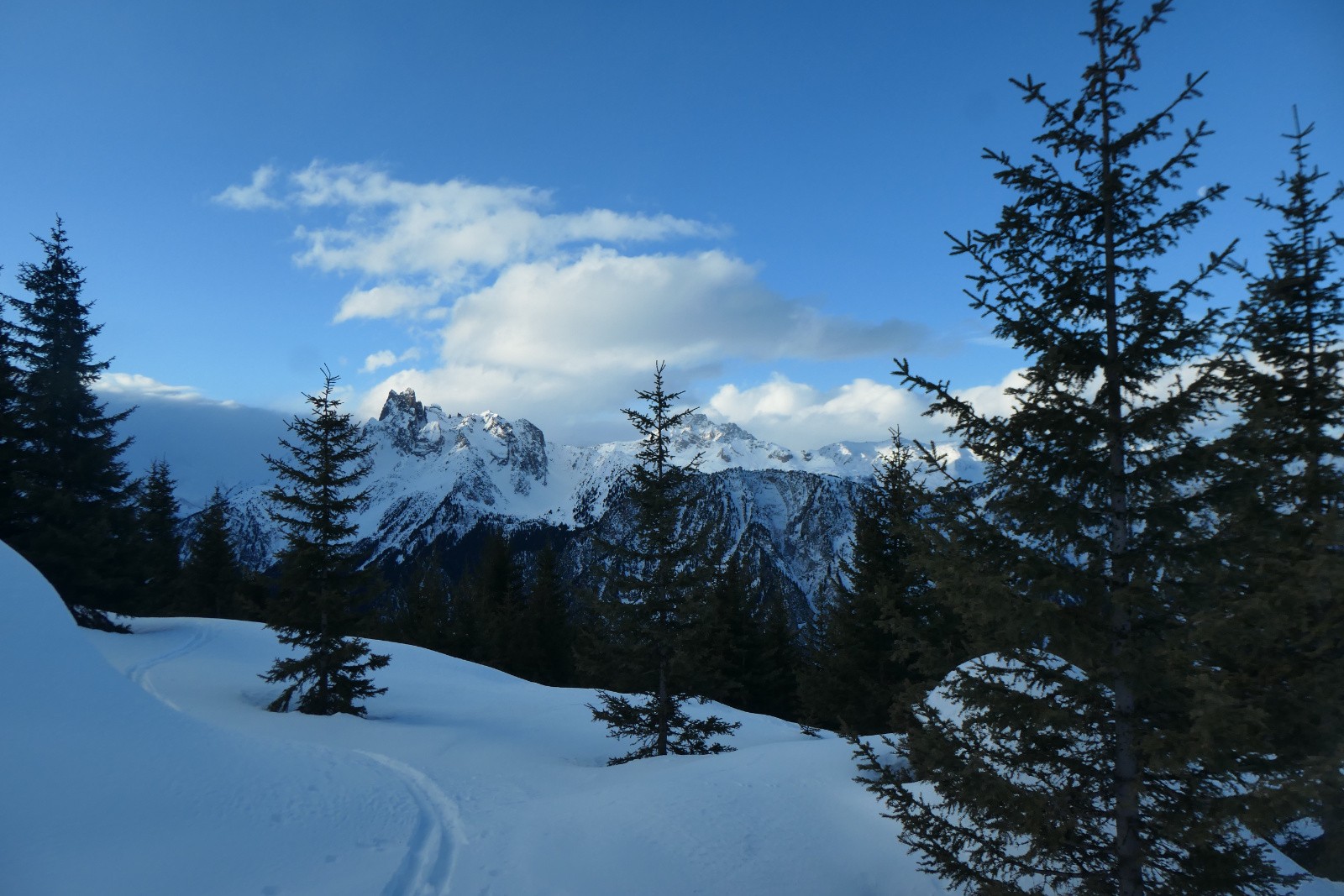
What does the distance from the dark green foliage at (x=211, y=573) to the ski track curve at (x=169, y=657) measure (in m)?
15.1

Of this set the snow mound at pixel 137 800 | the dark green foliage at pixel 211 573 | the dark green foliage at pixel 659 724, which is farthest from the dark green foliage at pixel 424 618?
the snow mound at pixel 137 800

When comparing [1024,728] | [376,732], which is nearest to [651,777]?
[376,732]

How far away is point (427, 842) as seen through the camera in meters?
8.68

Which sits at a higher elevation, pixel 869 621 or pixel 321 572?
pixel 321 572

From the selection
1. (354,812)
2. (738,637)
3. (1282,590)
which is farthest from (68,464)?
(1282,590)

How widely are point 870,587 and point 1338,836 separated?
11.6 meters

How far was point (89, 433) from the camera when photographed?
22.7m

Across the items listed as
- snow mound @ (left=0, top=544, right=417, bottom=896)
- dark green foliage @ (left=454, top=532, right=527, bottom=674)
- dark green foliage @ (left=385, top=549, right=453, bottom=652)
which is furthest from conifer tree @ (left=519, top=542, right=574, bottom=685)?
snow mound @ (left=0, top=544, right=417, bottom=896)

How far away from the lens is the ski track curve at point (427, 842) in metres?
7.41

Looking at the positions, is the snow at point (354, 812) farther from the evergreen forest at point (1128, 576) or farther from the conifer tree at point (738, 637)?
the conifer tree at point (738, 637)

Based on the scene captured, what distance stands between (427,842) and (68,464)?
22438 mm

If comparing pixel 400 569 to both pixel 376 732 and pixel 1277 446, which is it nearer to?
pixel 376 732

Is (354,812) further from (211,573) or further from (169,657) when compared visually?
(211,573)

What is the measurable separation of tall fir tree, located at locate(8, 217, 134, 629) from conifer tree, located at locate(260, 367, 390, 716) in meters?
10.2
